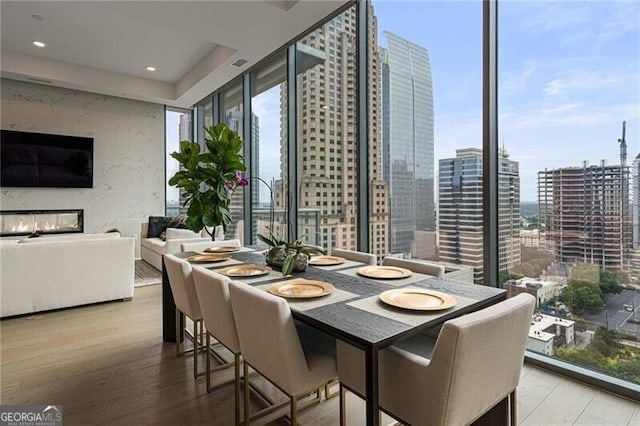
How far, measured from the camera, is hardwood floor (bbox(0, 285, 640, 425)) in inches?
75.7

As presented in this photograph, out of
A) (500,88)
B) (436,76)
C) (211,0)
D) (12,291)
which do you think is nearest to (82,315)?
(12,291)

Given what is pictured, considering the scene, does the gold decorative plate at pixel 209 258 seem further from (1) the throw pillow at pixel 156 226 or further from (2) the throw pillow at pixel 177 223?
(1) the throw pillow at pixel 156 226

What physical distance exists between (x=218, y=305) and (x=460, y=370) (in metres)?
1.24

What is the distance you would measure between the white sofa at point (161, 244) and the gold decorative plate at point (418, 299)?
3925mm

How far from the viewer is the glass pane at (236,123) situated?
20.0 ft

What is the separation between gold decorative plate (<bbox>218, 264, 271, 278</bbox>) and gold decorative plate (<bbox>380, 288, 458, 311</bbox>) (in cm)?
84

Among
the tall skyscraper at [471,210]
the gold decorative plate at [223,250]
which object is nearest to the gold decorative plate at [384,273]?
the tall skyscraper at [471,210]

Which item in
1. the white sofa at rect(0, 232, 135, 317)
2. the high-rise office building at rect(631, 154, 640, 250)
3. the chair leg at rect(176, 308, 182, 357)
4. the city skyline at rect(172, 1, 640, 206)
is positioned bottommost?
the chair leg at rect(176, 308, 182, 357)

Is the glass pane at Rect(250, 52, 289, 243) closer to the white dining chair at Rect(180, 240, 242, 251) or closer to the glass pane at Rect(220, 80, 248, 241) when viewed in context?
the glass pane at Rect(220, 80, 248, 241)

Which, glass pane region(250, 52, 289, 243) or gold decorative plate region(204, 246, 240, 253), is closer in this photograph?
gold decorative plate region(204, 246, 240, 253)

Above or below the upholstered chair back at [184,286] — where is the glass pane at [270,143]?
above

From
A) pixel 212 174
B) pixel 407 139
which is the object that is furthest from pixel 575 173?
pixel 212 174

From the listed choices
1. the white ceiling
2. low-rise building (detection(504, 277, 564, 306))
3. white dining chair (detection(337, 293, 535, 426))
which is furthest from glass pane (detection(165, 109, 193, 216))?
white dining chair (detection(337, 293, 535, 426))

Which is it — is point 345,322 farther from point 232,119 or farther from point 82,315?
point 232,119
